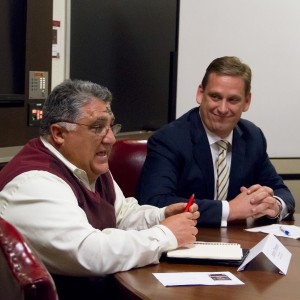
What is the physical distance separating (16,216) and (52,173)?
174 millimetres

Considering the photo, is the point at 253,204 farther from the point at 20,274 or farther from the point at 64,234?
the point at 20,274

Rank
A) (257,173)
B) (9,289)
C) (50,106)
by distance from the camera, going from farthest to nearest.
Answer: (257,173) → (50,106) → (9,289)

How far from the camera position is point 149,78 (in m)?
4.05

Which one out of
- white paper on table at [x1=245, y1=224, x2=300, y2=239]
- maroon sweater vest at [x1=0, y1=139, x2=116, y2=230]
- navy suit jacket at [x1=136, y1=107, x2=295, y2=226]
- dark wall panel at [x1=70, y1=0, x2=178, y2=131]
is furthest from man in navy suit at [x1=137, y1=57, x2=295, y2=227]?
dark wall panel at [x1=70, y1=0, x2=178, y2=131]

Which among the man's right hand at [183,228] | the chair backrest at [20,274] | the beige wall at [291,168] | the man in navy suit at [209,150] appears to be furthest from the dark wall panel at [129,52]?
the chair backrest at [20,274]

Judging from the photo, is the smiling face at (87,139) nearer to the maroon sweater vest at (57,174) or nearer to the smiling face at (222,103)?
the maroon sweater vest at (57,174)

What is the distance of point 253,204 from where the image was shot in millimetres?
2326

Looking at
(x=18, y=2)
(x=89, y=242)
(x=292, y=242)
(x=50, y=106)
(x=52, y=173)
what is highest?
(x=18, y=2)

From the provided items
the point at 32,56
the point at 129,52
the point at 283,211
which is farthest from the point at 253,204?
the point at 129,52

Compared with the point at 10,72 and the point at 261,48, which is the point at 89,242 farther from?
the point at 261,48

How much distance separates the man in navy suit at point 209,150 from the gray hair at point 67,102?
2.12 ft

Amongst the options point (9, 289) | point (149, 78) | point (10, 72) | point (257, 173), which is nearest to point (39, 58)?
point (10, 72)

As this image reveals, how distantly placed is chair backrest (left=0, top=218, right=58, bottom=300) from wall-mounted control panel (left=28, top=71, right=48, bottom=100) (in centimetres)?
245

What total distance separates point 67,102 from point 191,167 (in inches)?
32.9
